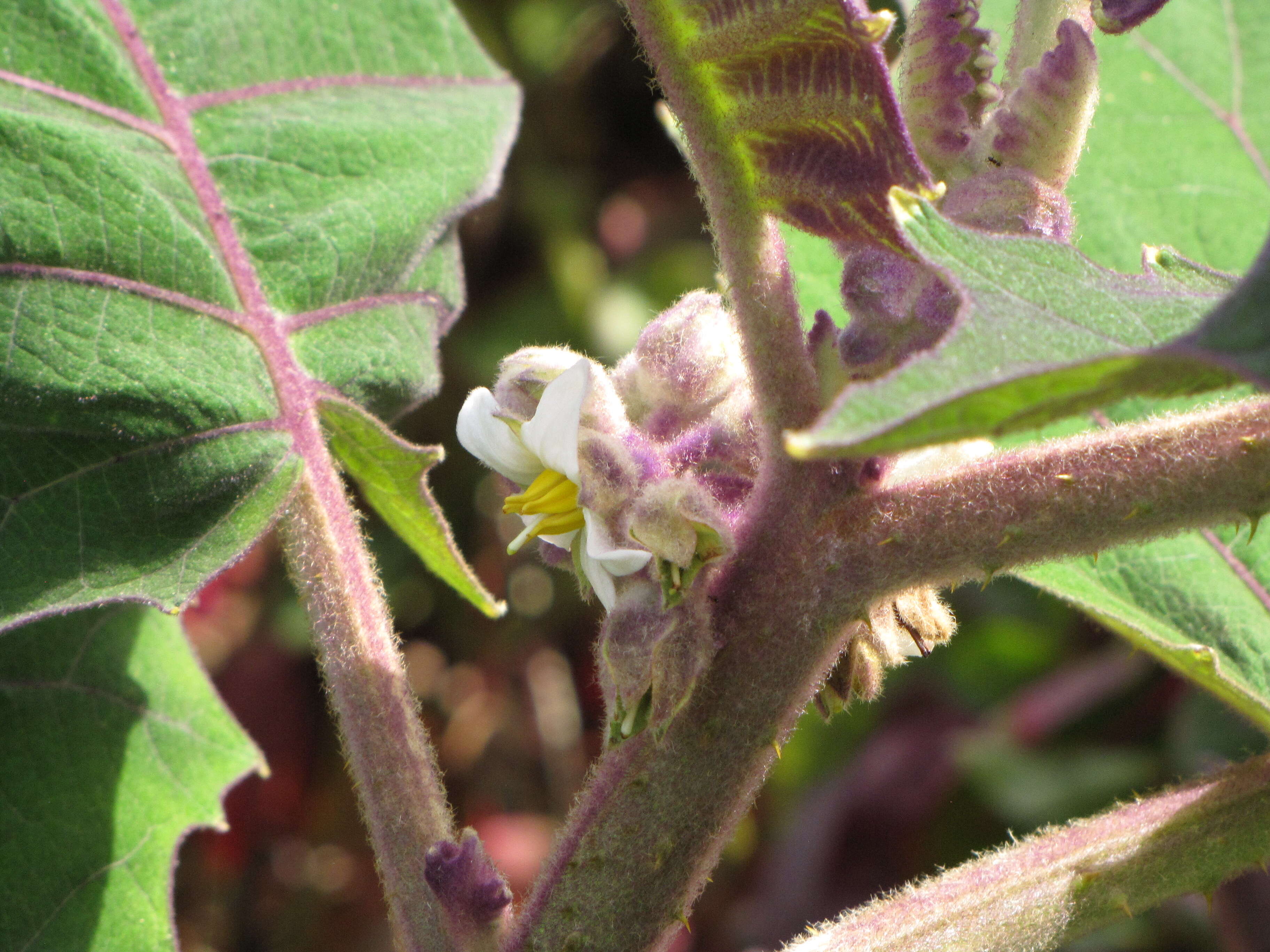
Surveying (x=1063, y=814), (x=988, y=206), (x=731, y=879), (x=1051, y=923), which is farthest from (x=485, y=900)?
Result: (x=731, y=879)

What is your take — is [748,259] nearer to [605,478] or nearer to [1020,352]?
[605,478]

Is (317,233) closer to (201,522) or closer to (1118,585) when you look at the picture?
(201,522)

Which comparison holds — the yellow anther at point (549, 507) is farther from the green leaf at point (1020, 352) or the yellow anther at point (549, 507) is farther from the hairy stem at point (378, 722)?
the green leaf at point (1020, 352)

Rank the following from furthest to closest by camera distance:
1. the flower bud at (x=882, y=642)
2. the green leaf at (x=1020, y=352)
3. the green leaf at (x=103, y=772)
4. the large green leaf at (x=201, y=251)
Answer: the green leaf at (x=103, y=772)
the large green leaf at (x=201, y=251)
the flower bud at (x=882, y=642)
the green leaf at (x=1020, y=352)

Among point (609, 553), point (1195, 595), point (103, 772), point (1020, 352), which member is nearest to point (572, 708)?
point (103, 772)

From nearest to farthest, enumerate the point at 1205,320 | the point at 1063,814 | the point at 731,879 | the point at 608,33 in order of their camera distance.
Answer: the point at 1205,320 < the point at 1063,814 < the point at 731,879 < the point at 608,33

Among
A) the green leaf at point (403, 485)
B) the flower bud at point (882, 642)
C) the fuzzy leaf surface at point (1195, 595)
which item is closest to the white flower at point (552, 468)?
the green leaf at point (403, 485)
